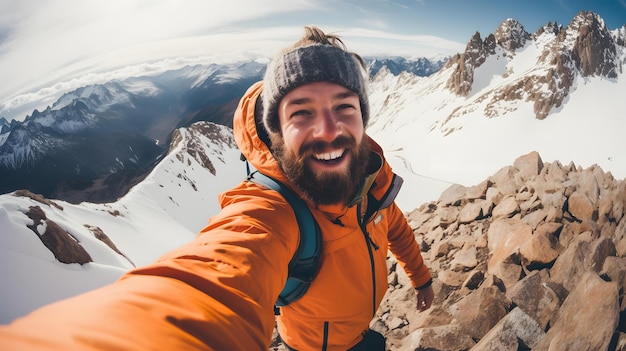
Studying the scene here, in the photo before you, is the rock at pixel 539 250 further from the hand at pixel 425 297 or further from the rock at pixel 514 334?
the hand at pixel 425 297

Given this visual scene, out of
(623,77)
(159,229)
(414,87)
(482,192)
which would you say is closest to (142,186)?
(159,229)

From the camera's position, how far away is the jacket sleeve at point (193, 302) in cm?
95

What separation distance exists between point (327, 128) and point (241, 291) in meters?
1.47

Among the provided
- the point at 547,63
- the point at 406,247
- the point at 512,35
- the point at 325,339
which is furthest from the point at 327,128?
the point at 512,35

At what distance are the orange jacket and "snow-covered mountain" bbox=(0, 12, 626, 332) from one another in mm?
7991

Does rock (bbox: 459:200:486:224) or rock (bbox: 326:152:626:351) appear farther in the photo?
rock (bbox: 459:200:486:224)

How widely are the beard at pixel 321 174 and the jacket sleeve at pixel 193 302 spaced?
392mm

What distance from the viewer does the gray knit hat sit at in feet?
9.15

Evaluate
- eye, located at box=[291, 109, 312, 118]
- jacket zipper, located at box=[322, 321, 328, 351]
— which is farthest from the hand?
eye, located at box=[291, 109, 312, 118]

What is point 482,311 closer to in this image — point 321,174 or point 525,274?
point 525,274

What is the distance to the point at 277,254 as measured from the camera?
195 cm

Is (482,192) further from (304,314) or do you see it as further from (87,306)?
(87,306)

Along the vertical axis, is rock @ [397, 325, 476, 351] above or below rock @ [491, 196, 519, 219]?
below

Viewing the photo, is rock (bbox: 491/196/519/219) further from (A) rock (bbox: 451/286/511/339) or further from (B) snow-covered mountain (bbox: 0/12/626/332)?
(B) snow-covered mountain (bbox: 0/12/626/332)
